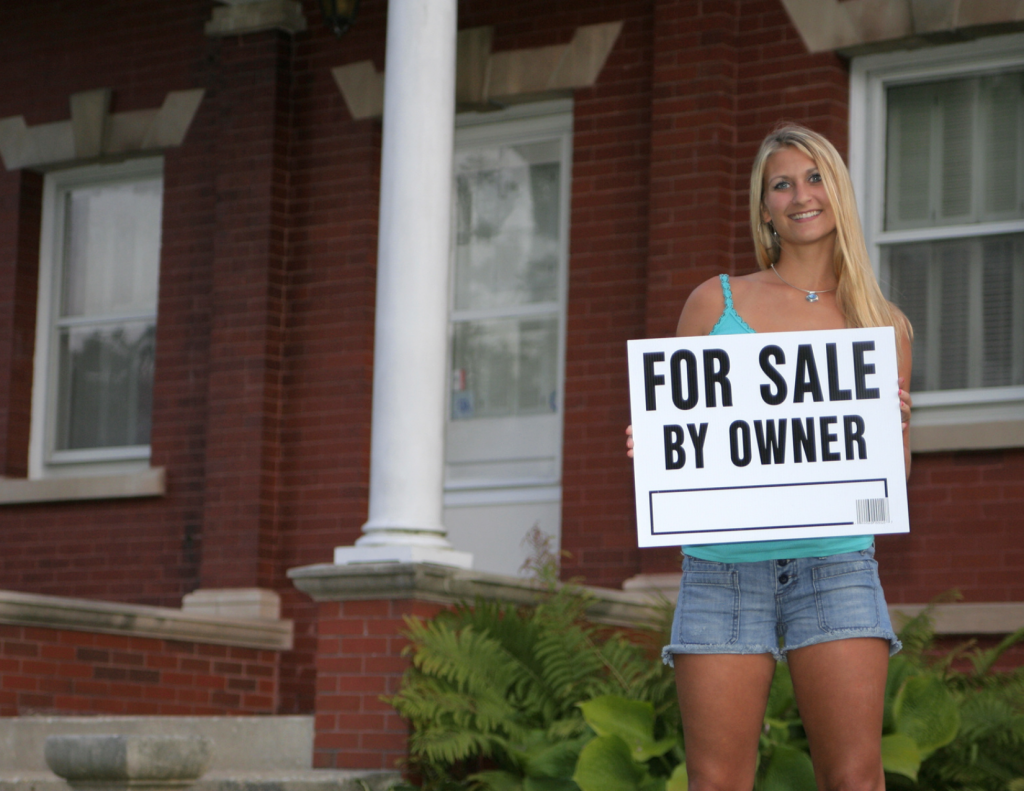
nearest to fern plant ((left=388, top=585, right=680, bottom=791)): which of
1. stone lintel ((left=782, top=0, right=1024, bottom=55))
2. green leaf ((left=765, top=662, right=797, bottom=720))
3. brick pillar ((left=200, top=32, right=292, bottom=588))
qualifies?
green leaf ((left=765, top=662, right=797, bottom=720))

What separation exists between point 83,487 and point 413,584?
396cm

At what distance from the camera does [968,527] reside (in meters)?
7.07

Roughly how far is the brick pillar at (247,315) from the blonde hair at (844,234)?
5799 mm

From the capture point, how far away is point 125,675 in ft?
24.8

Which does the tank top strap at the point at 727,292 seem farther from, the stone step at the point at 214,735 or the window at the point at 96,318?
the window at the point at 96,318

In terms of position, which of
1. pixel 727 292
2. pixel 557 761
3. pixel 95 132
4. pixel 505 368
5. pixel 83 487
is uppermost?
pixel 95 132

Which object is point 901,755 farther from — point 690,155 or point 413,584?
point 690,155

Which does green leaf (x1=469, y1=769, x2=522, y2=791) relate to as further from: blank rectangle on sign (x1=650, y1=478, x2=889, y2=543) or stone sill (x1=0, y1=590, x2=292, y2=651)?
blank rectangle on sign (x1=650, y1=478, x2=889, y2=543)

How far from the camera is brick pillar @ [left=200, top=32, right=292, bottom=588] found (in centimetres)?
870

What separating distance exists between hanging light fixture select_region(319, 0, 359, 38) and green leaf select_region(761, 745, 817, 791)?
4.88 metres

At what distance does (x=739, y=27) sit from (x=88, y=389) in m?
4.79

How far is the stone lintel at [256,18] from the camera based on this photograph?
9.10m

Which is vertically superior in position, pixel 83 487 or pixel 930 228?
pixel 930 228

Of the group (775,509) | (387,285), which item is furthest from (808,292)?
(387,285)
